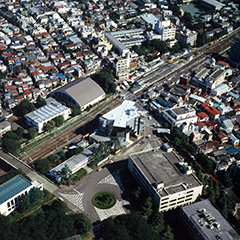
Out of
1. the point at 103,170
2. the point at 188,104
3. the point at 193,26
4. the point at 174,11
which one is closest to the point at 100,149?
the point at 103,170

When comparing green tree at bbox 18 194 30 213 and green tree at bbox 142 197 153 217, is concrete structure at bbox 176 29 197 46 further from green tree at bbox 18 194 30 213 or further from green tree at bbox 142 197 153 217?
green tree at bbox 18 194 30 213

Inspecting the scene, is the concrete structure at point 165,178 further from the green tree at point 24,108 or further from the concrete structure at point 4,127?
the green tree at point 24,108

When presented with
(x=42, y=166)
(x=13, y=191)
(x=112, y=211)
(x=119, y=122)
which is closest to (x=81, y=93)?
(x=119, y=122)

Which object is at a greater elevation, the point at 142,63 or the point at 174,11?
the point at 174,11

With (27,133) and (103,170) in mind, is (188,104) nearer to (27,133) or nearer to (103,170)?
(103,170)

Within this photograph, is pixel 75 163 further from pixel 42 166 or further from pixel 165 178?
pixel 165 178

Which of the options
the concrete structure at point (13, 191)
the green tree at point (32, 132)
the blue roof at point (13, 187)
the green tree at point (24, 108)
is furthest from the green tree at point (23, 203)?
the green tree at point (24, 108)
